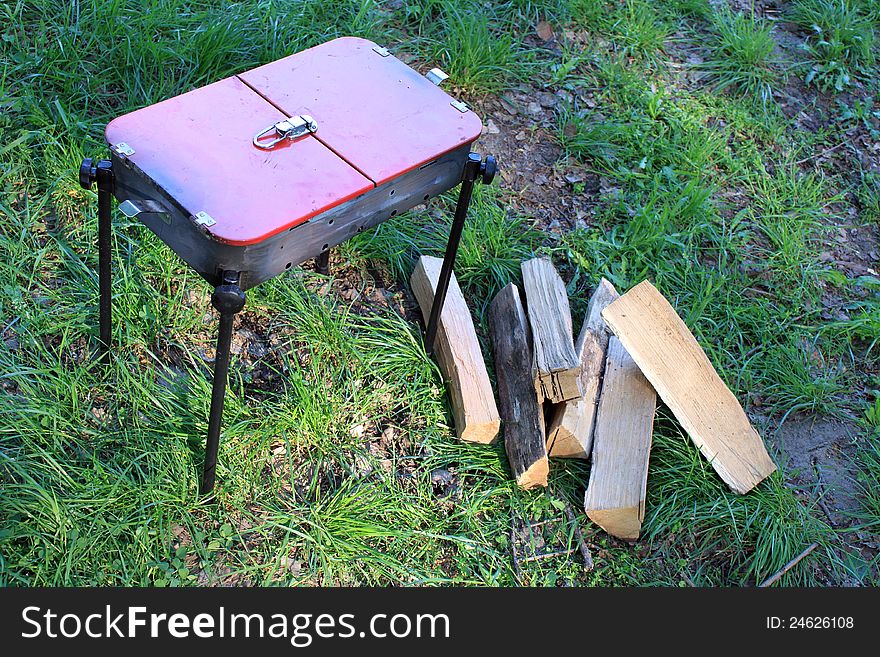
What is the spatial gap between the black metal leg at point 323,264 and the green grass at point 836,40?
123 inches

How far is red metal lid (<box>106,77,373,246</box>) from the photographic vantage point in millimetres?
2123

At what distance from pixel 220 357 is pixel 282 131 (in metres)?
0.64

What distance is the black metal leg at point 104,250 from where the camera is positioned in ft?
7.63

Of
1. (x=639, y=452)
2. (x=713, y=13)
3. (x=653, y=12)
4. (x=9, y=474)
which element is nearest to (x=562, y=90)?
(x=653, y=12)

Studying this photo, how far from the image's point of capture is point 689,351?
3.13 metres

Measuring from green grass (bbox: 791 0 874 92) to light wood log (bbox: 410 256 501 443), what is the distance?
2894 millimetres

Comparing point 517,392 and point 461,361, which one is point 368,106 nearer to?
point 461,361

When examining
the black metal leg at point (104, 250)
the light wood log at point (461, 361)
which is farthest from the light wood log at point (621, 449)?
the black metal leg at point (104, 250)

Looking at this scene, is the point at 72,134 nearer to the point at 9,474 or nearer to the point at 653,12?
the point at 9,474

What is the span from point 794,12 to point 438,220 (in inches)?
118

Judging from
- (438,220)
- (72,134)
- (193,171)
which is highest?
(193,171)

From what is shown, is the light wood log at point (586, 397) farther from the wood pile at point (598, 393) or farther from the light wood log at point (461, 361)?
the light wood log at point (461, 361)

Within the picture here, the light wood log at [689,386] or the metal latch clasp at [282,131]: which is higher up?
the metal latch clasp at [282,131]

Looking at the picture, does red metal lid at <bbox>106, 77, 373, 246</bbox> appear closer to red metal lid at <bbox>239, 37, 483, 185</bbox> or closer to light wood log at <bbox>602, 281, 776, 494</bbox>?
red metal lid at <bbox>239, 37, 483, 185</bbox>
